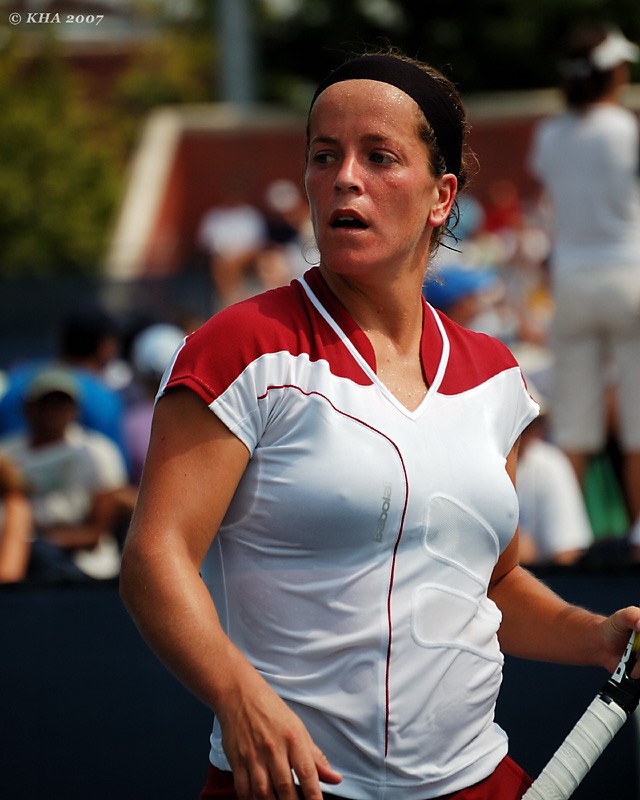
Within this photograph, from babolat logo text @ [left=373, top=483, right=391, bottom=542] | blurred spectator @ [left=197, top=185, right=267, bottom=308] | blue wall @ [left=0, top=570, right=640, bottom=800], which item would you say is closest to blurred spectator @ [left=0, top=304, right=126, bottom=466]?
blue wall @ [left=0, top=570, right=640, bottom=800]

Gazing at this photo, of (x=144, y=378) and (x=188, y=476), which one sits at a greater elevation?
(x=188, y=476)

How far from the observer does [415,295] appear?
8.75 ft

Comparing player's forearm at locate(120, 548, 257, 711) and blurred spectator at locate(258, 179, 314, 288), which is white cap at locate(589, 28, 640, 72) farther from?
blurred spectator at locate(258, 179, 314, 288)

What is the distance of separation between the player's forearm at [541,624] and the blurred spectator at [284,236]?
32.2ft

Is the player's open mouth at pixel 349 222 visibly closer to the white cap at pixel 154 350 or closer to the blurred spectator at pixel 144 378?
the blurred spectator at pixel 144 378

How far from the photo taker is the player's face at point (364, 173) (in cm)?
249

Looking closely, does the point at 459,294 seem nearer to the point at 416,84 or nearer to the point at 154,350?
the point at 154,350

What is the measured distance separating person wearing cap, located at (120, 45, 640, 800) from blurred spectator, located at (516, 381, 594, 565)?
323 cm

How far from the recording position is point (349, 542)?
2.39 metres

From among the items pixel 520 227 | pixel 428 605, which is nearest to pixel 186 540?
pixel 428 605

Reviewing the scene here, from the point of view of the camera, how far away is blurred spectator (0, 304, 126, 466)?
7.38m

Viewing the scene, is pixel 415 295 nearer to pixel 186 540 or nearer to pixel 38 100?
pixel 186 540

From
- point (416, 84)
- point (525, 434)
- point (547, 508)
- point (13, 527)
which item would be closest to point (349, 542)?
point (416, 84)

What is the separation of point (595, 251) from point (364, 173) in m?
4.31
